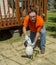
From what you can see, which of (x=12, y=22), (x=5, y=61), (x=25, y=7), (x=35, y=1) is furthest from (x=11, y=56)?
(x=35, y=1)

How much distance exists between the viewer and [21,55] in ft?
18.7

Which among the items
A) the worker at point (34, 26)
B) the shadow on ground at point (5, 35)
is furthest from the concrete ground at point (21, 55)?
the shadow on ground at point (5, 35)

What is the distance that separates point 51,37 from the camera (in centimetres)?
762

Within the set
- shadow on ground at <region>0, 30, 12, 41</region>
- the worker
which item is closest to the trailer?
shadow on ground at <region>0, 30, 12, 41</region>

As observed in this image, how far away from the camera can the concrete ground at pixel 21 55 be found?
205 inches

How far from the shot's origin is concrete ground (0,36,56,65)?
17.1 feet

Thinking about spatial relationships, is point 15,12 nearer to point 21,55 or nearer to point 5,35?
point 5,35

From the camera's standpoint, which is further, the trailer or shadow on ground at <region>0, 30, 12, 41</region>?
shadow on ground at <region>0, 30, 12, 41</region>

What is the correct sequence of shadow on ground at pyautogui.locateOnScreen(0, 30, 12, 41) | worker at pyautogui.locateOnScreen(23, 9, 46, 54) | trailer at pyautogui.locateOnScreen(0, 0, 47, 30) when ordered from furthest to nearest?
shadow on ground at pyautogui.locateOnScreen(0, 30, 12, 41) → trailer at pyautogui.locateOnScreen(0, 0, 47, 30) → worker at pyautogui.locateOnScreen(23, 9, 46, 54)

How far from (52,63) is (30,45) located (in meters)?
0.72

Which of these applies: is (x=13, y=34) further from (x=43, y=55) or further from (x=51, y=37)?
(x=43, y=55)

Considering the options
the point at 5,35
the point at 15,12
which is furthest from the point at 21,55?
the point at 15,12

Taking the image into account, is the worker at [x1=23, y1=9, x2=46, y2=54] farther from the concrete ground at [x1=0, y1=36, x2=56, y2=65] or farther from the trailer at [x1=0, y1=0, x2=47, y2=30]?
the trailer at [x1=0, y1=0, x2=47, y2=30]

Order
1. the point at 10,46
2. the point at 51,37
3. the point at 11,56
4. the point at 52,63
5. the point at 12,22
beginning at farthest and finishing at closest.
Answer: the point at 51,37
the point at 12,22
the point at 10,46
the point at 11,56
the point at 52,63
